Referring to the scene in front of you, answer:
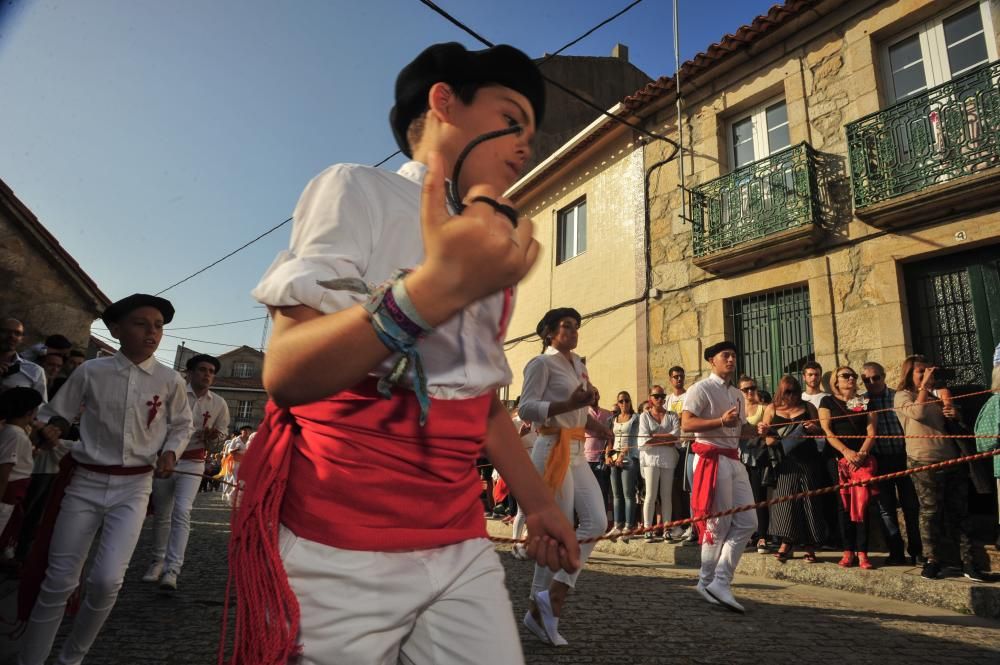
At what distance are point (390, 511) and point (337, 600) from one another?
0.57 ft

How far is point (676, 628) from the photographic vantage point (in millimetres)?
4293

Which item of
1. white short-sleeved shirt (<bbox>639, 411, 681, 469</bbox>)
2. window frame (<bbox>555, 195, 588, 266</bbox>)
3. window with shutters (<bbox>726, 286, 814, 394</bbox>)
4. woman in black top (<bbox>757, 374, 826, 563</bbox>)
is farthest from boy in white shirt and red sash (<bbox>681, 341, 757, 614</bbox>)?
window frame (<bbox>555, 195, 588, 266</bbox>)

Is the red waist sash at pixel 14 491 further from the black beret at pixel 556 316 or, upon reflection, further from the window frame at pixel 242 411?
the window frame at pixel 242 411

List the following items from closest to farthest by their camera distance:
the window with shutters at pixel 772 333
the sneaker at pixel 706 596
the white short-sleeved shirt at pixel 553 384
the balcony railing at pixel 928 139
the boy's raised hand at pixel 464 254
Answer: the boy's raised hand at pixel 464 254, the white short-sleeved shirt at pixel 553 384, the sneaker at pixel 706 596, the balcony railing at pixel 928 139, the window with shutters at pixel 772 333

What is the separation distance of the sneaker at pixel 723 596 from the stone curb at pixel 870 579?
72.8 inches

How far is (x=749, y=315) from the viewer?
1072 cm

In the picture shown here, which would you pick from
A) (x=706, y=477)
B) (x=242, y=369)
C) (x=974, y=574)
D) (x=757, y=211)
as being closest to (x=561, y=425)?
(x=706, y=477)

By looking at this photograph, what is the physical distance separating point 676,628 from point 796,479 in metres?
3.19

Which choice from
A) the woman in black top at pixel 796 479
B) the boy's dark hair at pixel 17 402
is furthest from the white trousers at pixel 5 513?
the woman in black top at pixel 796 479

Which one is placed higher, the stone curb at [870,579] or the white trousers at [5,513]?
the white trousers at [5,513]

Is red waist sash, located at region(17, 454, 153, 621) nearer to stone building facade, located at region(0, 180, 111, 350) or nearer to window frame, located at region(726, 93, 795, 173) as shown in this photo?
stone building facade, located at region(0, 180, 111, 350)

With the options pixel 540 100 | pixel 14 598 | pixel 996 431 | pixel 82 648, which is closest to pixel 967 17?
pixel 996 431

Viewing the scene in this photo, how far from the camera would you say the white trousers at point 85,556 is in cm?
312

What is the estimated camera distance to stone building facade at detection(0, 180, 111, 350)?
36.2 feet
